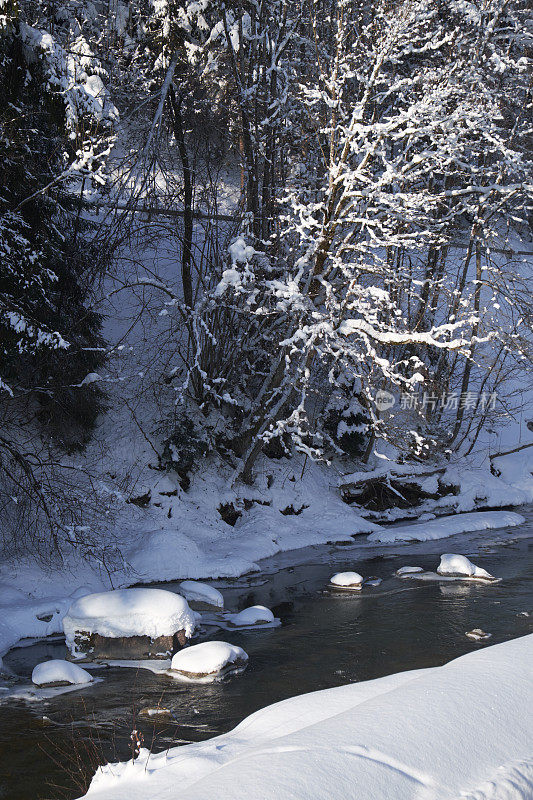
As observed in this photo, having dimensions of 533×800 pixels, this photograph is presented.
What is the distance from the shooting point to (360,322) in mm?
11344

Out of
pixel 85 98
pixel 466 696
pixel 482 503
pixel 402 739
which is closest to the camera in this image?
pixel 402 739

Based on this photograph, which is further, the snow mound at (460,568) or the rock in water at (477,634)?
the snow mound at (460,568)

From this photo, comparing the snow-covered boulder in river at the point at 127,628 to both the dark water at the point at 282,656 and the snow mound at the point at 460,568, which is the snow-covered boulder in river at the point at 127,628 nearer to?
the dark water at the point at 282,656

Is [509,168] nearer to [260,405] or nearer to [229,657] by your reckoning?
[260,405]

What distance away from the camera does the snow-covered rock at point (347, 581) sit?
1034cm

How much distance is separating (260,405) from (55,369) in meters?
4.13

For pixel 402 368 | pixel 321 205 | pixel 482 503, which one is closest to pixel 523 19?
pixel 402 368

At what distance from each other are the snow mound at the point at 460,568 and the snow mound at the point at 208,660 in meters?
4.21

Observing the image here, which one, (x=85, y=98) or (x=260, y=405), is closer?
(x=85, y=98)

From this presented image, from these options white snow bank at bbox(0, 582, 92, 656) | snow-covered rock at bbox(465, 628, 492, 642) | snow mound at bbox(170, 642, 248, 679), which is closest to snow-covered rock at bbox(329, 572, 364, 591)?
snow-covered rock at bbox(465, 628, 492, 642)

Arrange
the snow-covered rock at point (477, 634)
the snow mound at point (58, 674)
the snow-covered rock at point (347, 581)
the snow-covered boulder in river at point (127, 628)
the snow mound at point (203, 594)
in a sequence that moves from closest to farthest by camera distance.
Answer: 1. the snow mound at point (58, 674)
2. the snow-covered boulder in river at point (127, 628)
3. the snow-covered rock at point (477, 634)
4. the snow mound at point (203, 594)
5. the snow-covered rock at point (347, 581)

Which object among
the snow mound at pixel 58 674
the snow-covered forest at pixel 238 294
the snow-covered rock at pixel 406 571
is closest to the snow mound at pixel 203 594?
the snow-covered forest at pixel 238 294

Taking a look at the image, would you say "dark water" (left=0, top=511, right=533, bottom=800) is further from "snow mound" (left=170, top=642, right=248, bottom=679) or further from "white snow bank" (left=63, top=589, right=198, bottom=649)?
"white snow bank" (left=63, top=589, right=198, bottom=649)

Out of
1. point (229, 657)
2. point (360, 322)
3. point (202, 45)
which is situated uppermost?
point (202, 45)
